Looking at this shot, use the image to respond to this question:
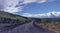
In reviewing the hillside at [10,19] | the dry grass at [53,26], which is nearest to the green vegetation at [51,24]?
the dry grass at [53,26]

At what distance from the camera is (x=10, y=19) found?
1.59 metres

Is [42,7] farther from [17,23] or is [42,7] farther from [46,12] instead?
[17,23]

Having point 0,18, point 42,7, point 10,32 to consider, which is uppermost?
point 42,7

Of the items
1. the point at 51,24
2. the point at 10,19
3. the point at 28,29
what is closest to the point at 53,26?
the point at 51,24

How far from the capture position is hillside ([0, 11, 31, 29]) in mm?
1584

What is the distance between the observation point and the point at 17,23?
1602 mm

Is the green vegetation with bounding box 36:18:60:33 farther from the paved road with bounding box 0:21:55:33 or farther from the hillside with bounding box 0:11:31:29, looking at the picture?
the hillside with bounding box 0:11:31:29

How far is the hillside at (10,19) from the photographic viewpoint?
5.20 feet

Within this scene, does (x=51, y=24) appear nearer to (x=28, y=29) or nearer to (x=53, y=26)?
(x=53, y=26)

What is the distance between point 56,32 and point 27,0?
0.41 metres

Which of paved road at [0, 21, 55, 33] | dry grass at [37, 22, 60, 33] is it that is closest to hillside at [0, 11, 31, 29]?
paved road at [0, 21, 55, 33]

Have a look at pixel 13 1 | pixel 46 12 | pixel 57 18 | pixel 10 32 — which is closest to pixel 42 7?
pixel 46 12

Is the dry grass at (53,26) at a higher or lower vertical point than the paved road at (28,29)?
higher

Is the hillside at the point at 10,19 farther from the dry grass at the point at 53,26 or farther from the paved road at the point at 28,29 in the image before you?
the dry grass at the point at 53,26
